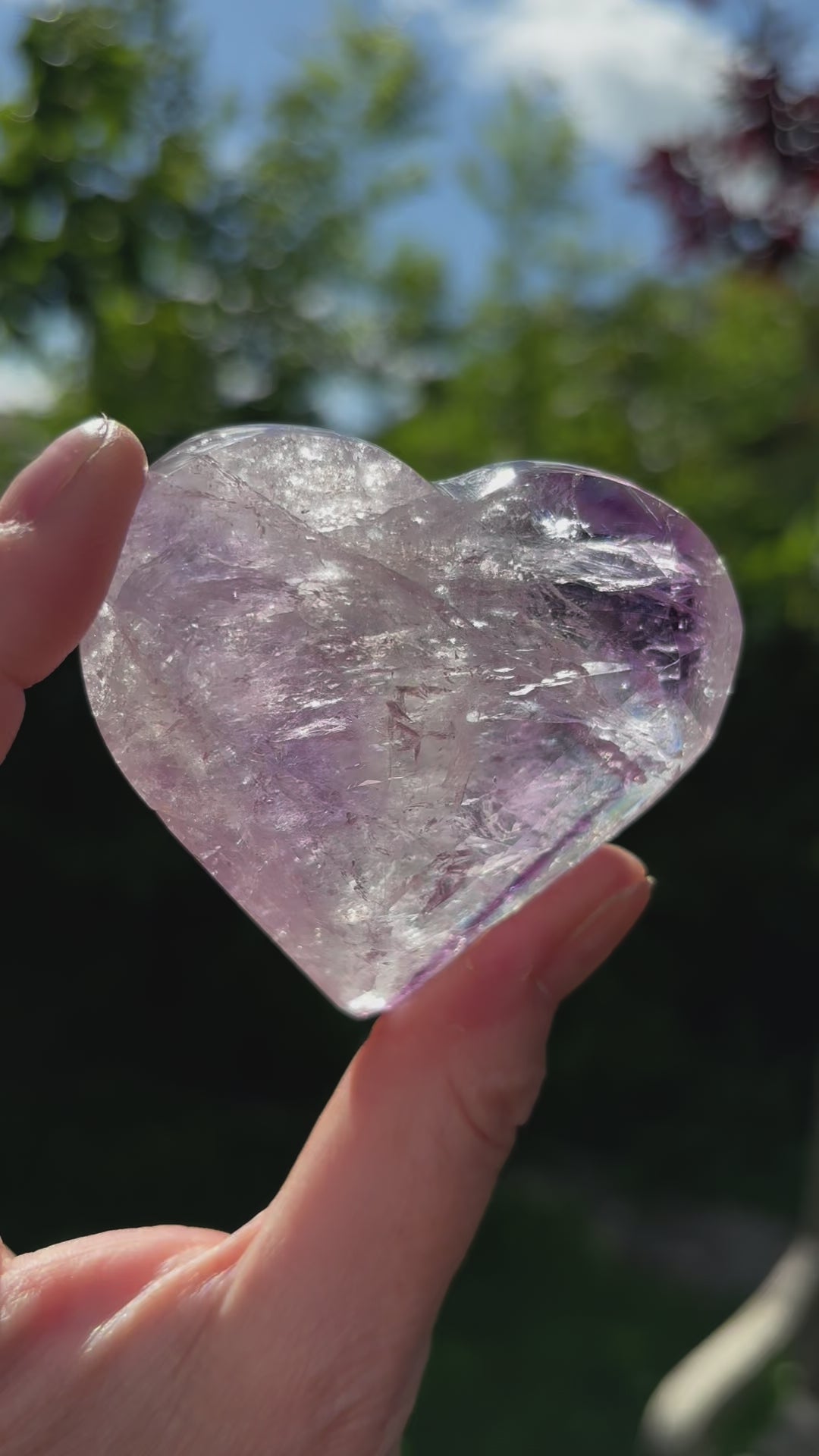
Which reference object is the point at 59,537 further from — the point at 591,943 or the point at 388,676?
the point at 591,943

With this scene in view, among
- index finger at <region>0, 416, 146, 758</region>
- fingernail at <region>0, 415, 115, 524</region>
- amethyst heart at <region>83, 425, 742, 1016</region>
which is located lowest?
amethyst heart at <region>83, 425, 742, 1016</region>

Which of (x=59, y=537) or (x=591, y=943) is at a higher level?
(x=59, y=537)

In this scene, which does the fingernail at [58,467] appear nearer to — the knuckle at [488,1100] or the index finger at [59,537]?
the index finger at [59,537]

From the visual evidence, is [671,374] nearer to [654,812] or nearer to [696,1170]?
[654,812]

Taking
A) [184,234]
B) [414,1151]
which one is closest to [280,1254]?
[414,1151]

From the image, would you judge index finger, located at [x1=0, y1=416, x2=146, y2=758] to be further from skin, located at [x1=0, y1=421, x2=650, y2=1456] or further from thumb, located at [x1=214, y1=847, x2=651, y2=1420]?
thumb, located at [x1=214, y1=847, x2=651, y2=1420]

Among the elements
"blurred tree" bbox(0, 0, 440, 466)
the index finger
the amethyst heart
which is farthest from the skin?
"blurred tree" bbox(0, 0, 440, 466)
